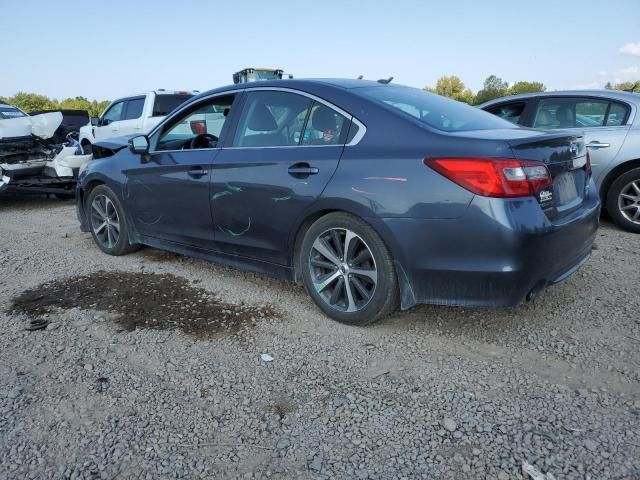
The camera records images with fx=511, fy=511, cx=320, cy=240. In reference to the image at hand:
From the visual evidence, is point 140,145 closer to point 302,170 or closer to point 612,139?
point 302,170

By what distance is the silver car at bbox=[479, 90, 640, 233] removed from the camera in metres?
5.64

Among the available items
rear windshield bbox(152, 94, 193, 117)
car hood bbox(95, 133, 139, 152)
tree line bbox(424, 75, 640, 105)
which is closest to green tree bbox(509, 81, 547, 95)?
tree line bbox(424, 75, 640, 105)

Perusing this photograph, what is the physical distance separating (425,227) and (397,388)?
35.6 inches

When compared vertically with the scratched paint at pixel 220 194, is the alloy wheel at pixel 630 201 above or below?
below

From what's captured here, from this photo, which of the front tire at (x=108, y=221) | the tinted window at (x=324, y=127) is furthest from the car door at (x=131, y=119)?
the tinted window at (x=324, y=127)

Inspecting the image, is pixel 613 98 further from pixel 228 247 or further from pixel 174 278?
pixel 174 278

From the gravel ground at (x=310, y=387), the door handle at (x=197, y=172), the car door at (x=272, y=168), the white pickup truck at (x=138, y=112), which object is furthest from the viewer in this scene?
the white pickup truck at (x=138, y=112)

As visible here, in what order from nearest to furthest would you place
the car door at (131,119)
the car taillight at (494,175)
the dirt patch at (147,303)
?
the car taillight at (494,175), the dirt patch at (147,303), the car door at (131,119)

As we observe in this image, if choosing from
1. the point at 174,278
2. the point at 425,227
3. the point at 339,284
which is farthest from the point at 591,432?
the point at 174,278

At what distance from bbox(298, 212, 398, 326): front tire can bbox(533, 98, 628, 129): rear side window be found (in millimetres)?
4158

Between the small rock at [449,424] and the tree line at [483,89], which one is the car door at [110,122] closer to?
the small rock at [449,424]

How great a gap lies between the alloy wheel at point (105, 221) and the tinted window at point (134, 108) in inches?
264

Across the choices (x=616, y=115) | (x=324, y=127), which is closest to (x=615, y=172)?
(x=616, y=115)

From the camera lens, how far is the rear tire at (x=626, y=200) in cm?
562
